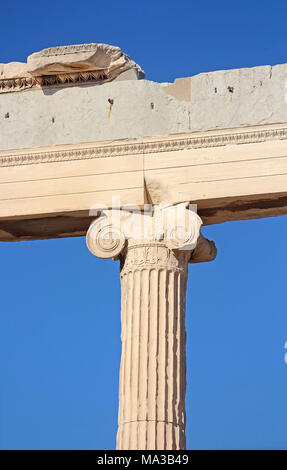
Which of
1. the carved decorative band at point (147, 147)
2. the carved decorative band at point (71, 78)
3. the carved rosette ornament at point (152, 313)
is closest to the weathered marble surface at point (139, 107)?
the carved decorative band at point (71, 78)

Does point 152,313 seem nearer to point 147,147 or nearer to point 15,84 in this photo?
point 147,147

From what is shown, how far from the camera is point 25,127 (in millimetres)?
23891

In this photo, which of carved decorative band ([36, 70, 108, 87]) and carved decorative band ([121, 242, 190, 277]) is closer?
carved decorative band ([121, 242, 190, 277])

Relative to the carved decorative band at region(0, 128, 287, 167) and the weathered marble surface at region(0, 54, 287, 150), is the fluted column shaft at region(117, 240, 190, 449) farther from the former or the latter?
the weathered marble surface at region(0, 54, 287, 150)

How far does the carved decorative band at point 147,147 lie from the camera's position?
22.6 m

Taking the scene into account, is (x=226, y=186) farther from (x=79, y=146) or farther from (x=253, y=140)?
(x=79, y=146)

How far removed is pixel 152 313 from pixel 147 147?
345 centimetres

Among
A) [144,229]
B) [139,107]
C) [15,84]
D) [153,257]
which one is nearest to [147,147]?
[139,107]

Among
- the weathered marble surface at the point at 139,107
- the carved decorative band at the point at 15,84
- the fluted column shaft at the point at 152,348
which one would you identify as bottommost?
the fluted column shaft at the point at 152,348

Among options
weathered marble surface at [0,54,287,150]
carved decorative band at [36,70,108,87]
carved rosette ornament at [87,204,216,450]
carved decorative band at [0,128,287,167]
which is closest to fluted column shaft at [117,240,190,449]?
carved rosette ornament at [87,204,216,450]

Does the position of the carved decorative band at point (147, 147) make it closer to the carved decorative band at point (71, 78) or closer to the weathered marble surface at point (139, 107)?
the weathered marble surface at point (139, 107)

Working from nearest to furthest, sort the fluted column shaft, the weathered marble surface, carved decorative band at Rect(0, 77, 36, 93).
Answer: the fluted column shaft → the weathered marble surface → carved decorative band at Rect(0, 77, 36, 93)

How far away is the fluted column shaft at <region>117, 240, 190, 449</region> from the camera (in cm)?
2125

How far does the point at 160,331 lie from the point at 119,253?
1916 millimetres
